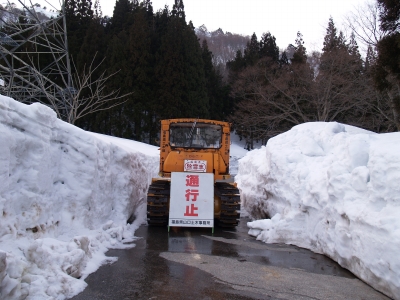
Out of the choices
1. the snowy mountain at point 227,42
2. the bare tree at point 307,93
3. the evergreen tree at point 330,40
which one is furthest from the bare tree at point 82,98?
the snowy mountain at point 227,42

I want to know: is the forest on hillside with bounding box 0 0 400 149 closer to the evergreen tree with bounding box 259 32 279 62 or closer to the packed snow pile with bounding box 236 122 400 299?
the evergreen tree with bounding box 259 32 279 62

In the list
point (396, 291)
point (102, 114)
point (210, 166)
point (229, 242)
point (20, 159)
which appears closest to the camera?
point (396, 291)

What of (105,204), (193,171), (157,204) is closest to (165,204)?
(157,204)

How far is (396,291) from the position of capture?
13.0 feet

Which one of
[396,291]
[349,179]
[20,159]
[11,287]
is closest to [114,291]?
[11,287]

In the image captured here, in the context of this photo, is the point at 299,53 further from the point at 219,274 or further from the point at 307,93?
the point at 219,274

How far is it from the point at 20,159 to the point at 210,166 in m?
4.88

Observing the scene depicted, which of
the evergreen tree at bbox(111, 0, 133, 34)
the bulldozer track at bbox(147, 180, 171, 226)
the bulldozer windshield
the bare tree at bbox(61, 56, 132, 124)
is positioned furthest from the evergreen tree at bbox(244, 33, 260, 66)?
the bulldozer track at bbox(147, 180, 171, 226)

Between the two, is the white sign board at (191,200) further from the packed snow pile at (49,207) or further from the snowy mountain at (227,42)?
the snowy mountain at (227,42)

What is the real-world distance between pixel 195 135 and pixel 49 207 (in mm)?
4676

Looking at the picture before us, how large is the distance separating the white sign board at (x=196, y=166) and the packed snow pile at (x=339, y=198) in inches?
72.5

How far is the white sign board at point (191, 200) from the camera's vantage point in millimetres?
7734

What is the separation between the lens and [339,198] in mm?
5785

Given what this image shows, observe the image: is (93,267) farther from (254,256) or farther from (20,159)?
(254,256)
